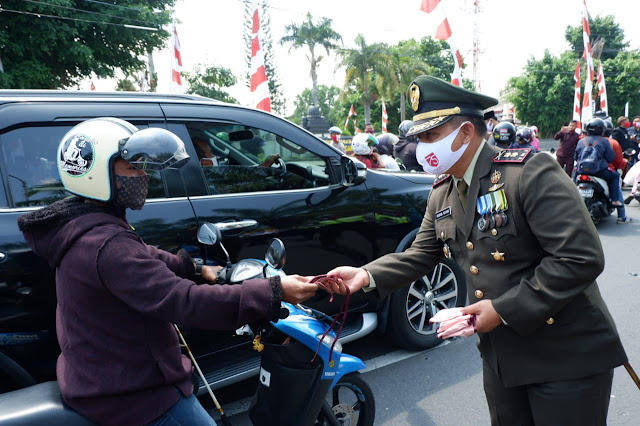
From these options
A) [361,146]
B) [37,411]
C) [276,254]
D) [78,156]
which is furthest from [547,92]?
[37,411]

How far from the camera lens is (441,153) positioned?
180 centimetres

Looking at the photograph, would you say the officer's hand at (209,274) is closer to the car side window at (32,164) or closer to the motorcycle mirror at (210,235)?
the motorcycle mirror at (210,235)

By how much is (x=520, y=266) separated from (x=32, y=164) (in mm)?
2277

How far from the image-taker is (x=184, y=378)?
1.62 meters

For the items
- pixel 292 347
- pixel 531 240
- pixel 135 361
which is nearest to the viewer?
pixel 135 361

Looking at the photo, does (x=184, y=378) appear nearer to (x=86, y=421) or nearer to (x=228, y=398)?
(x=86, y=421)

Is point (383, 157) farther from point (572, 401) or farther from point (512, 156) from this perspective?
point (572, 401)

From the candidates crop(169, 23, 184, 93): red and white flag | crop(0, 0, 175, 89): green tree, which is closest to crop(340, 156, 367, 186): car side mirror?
crop(169, 23, 184, 93): red and white flag

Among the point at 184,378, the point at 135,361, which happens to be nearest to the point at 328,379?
the point at 184,378

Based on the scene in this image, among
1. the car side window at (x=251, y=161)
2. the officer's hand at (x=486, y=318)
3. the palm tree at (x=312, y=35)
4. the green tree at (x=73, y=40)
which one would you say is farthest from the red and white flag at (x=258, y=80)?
the palm tree at (x=312, y=35)

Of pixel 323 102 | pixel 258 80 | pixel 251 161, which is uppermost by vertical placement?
pixel 323 102

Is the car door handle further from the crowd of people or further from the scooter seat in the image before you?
the crowd of people

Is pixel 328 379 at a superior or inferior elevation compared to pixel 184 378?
inferior

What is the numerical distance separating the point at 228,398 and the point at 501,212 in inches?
95.6
